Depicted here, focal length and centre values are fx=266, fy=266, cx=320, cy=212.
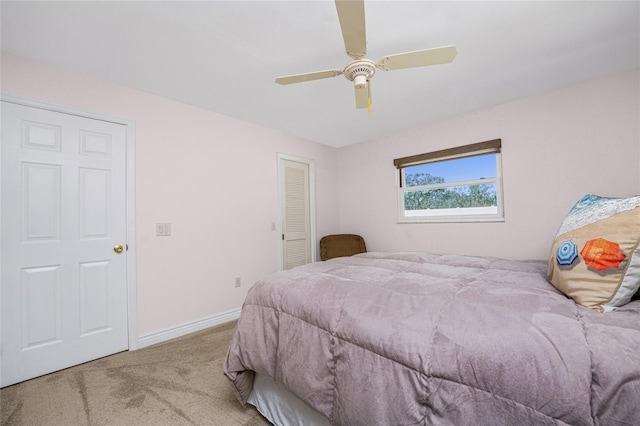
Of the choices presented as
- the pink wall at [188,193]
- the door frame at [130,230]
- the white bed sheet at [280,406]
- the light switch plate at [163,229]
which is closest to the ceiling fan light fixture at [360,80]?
the white bed sheet at [280,406]

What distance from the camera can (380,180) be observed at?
4109mm

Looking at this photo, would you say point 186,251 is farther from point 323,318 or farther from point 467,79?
point 467,79

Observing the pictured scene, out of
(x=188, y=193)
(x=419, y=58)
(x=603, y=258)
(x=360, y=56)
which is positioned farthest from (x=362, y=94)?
(x=188, y=193)

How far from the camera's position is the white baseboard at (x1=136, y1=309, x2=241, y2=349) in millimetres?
2479

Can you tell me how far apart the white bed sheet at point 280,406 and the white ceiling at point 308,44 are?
219 cm

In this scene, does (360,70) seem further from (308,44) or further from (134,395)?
(134,395)

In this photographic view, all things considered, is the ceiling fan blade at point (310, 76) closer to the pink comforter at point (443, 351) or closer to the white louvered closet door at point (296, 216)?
the pink comforter at point (443, 351)

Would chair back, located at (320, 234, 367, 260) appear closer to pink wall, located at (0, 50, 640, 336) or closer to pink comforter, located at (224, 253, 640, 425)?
pink wall, located at (0, 50, 640, 336)

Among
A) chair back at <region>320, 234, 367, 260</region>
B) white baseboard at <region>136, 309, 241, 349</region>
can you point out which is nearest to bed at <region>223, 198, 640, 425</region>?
white baseboard at <region>136, 309, 241, 349</region>

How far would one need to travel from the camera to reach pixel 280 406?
4.73 ft

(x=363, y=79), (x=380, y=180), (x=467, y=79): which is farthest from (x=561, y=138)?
(x=363, y=79)

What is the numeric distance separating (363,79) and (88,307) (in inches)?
110

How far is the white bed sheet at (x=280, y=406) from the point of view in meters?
1.30

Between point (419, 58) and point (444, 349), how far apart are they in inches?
61.4
